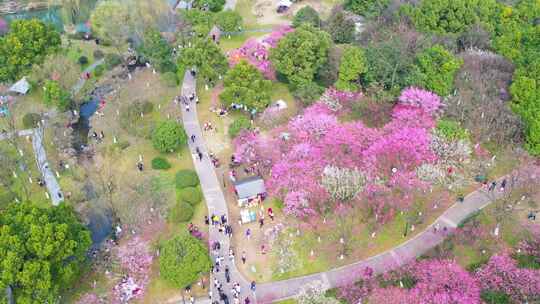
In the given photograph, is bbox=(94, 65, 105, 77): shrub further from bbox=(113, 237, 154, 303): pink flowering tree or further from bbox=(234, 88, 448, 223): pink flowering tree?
bbox=(113, 237, 154, 303): pink flowering tree

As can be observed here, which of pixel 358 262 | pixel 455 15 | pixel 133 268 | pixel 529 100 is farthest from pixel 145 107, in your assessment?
pixel 529 100

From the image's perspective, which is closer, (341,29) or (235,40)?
(341,29)

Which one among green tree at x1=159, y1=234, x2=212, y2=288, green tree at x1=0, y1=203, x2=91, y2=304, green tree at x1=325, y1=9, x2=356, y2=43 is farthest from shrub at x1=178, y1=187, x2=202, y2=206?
green tree at x1=325, y1=9, x2=356, y2=43

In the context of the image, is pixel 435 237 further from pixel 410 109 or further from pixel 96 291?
pixel 96 291

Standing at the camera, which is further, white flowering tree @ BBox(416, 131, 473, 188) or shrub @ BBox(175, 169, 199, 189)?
shrub @ BBox(175, 169, 199, 189)

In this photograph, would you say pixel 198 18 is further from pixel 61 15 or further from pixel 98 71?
pixel 61 15

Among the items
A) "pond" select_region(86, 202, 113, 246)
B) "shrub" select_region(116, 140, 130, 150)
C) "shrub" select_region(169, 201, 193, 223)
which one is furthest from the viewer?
"shrub" select_region(116, 140, 130, 150)
